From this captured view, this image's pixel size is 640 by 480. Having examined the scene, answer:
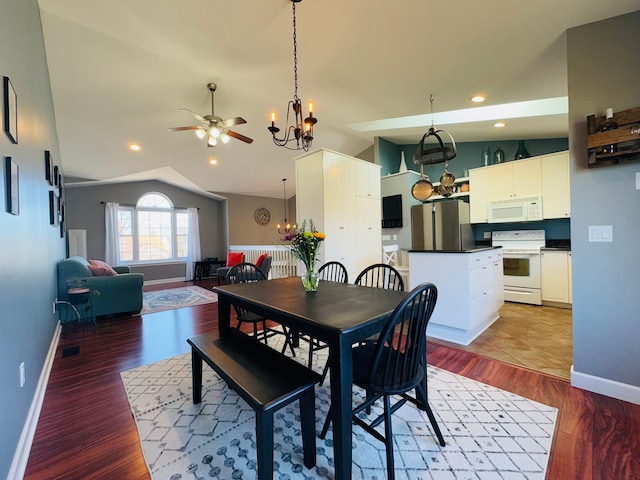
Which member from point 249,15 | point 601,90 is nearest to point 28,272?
point 249,15

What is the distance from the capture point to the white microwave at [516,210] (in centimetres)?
419

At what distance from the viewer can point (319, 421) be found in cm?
169

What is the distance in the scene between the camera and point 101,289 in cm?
381

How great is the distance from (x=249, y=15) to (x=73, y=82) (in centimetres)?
273

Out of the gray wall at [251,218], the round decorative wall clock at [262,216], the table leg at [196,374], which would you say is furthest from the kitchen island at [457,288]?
the round decorative wall clock at [262,216]

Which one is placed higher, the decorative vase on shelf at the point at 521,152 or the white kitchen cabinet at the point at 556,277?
the decorative vase on shelf at the point at 521,152

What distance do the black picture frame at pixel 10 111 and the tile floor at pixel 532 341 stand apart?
11.9 ft

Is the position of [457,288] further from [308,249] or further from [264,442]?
[264,442]

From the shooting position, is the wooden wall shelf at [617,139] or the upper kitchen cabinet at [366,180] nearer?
the wooden wall shelf at [617,139]

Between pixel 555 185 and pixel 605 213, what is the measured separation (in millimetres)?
2707

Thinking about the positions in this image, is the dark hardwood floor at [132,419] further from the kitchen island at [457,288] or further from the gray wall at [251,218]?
the gray wall at [251,218]

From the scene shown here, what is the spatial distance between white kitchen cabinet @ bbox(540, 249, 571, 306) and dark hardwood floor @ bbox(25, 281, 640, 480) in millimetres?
2515

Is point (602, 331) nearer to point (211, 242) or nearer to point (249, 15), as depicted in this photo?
point (249, 15)

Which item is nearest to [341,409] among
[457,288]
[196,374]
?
[196,374]
